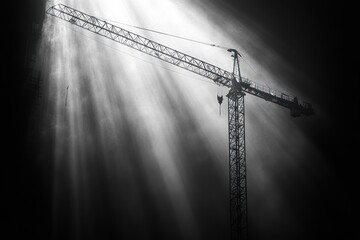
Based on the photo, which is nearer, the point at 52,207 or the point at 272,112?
the point at 52,207

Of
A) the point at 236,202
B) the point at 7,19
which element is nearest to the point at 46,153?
the point at 236,202

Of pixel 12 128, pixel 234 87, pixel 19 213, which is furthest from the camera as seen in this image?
pixel 234 87

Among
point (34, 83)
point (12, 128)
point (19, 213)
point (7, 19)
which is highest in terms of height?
point (34, 83)

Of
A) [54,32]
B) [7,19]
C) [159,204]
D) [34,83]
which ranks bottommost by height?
[7,19]

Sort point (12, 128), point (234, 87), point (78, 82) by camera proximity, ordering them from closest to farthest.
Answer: point (12, 128), point (234, 87), point (78, 82)

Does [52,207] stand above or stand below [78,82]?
below

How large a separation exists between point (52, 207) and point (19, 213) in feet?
104

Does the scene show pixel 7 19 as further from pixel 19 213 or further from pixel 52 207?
pixel 52 207

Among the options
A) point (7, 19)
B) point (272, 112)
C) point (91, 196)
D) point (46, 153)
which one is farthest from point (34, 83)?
point (272, 112)

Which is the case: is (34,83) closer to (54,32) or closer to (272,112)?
(54,32)

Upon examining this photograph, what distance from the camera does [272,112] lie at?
188 feet

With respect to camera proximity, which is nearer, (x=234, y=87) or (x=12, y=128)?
(x=12, y=128)

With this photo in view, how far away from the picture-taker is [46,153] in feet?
166

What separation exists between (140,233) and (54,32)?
32201 mm
